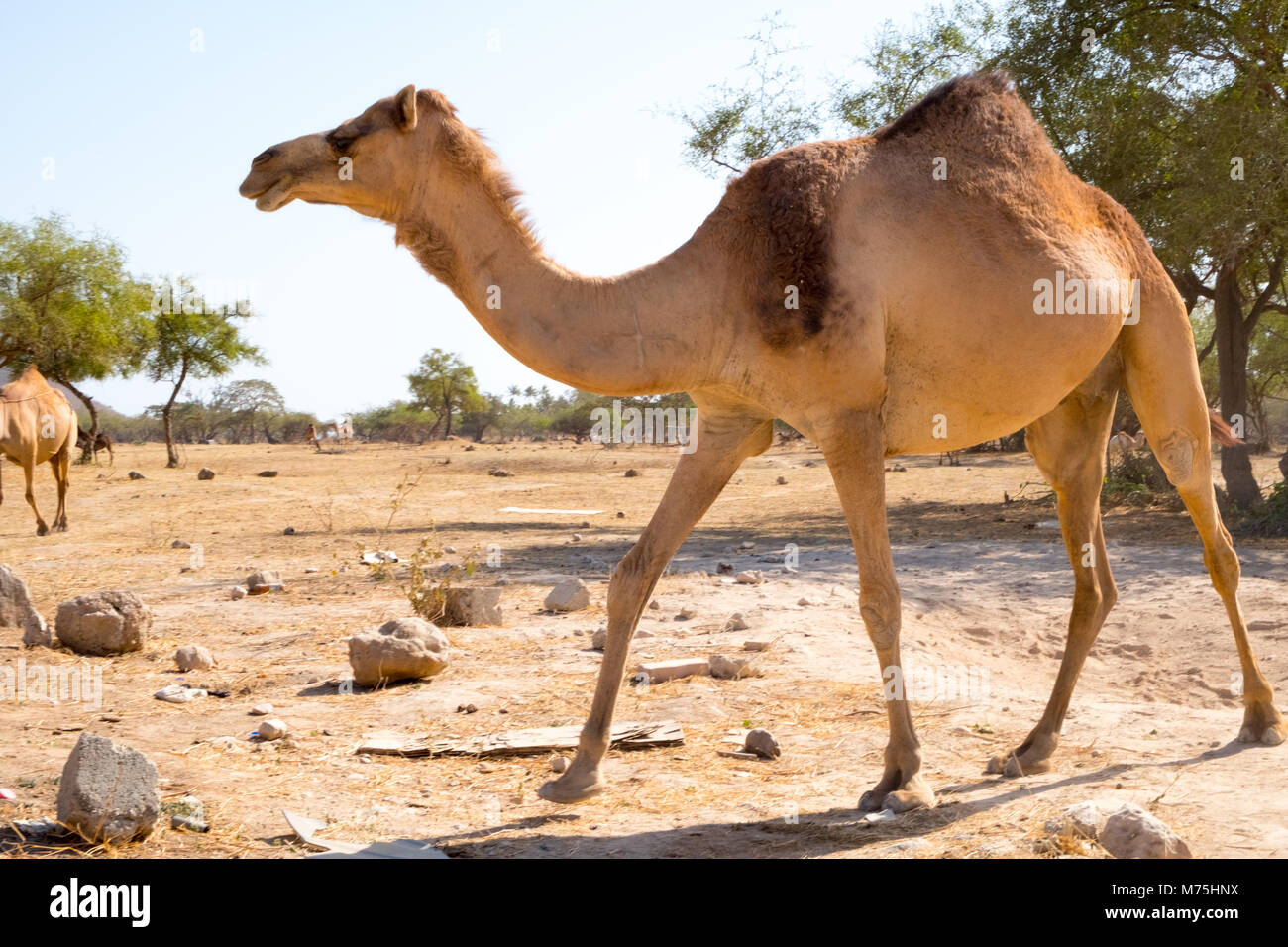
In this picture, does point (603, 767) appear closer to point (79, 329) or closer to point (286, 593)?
point (286, 593)

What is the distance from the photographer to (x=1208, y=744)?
18.9 ft

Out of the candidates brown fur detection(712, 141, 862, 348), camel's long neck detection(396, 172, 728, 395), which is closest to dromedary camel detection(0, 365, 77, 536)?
camel's long neck detection(396, 172, 728, 395)

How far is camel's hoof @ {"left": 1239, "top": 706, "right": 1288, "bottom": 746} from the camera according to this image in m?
5.70

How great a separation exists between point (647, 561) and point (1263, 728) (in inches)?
129

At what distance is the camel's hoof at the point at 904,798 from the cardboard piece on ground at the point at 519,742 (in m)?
1.33

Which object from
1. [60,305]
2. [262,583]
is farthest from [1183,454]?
[60,305]

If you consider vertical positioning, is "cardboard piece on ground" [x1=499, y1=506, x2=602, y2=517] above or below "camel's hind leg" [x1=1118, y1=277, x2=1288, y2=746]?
below

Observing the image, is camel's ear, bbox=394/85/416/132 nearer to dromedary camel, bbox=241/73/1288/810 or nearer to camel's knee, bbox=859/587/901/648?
dromedary camel, bbox=241/73/1288/810

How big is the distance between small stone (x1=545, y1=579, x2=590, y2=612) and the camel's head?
5418 mm

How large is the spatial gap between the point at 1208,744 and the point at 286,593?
7.88 meters

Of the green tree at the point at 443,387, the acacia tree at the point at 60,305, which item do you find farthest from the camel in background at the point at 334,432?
the acacia tree at the point at 60,305

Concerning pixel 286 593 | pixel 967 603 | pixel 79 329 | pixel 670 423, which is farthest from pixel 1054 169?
pixel 79 329

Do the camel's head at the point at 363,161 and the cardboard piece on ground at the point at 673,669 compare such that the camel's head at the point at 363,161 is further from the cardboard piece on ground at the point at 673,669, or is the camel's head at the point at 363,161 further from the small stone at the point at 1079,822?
the cardboard piece on ground at the point at 673,669

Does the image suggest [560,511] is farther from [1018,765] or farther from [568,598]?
[1018,765]
